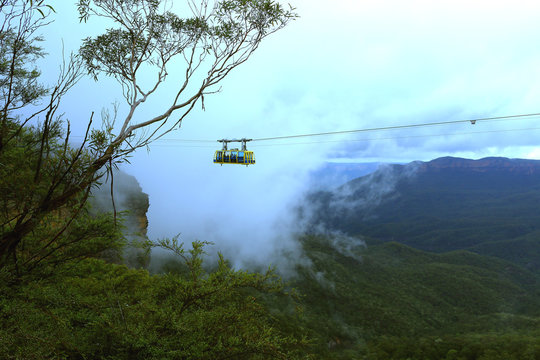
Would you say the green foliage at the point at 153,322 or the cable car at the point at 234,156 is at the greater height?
the cable car at the point at 234,156

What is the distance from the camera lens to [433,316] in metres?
80.2

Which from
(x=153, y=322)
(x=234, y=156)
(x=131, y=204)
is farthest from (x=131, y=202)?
(x=153, y=322)

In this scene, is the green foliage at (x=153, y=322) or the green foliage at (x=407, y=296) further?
the green foliage at (x=407, y=296)

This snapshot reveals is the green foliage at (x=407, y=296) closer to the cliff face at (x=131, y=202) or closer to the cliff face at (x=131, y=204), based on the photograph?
the cliff face at (x=131, y=204)

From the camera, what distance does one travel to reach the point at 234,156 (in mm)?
13945

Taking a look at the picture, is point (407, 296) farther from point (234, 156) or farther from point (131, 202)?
point (234, 156)

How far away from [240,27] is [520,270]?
14097cm

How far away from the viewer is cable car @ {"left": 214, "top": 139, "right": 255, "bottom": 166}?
44.7ft

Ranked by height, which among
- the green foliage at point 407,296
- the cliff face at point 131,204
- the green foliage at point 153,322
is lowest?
the green foliage at point 407,296

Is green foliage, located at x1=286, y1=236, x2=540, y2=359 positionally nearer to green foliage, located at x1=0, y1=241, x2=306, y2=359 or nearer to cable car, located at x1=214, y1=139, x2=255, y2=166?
cable car, located at x1=214, y1=139, x2=255, y2=166

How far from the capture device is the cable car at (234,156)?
13617mm

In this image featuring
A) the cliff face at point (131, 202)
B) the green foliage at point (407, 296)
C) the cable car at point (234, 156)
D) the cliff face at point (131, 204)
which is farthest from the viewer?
the green foliage at point (407, 296)

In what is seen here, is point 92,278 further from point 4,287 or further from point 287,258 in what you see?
point 287,258

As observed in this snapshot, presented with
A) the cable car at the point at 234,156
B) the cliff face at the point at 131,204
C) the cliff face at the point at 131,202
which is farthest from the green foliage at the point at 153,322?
the cliff face at the point at 131,202
